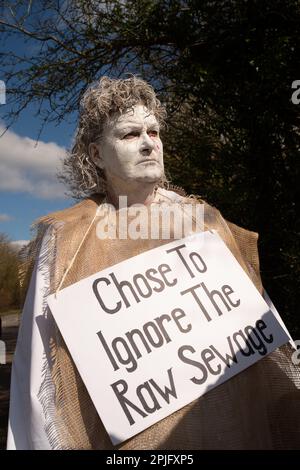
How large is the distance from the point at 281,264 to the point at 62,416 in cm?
212

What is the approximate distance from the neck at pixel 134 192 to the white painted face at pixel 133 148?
0.02 m

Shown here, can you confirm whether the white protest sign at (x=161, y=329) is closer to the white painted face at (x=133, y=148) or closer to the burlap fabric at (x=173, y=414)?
the burlap fabric at (x=173, y=414)

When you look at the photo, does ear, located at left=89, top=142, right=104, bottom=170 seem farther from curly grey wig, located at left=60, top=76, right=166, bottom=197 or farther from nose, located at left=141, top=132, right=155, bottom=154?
nose, located at left=141, top=132, right=155, bottom=154

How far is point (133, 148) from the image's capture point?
1741mm

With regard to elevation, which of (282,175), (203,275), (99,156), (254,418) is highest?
(282,175)

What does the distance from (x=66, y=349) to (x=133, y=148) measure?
0.81m

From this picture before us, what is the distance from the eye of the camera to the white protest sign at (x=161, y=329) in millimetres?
1430

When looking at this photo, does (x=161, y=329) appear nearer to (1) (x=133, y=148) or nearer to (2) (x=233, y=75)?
(1) (x=133, y=148)

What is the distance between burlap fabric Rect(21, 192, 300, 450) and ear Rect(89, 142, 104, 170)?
0.83 ft

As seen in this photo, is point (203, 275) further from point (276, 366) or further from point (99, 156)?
point (99, 156)

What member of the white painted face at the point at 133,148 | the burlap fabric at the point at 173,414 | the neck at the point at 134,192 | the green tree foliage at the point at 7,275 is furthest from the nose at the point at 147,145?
the green tree foliage at the point at 7,275

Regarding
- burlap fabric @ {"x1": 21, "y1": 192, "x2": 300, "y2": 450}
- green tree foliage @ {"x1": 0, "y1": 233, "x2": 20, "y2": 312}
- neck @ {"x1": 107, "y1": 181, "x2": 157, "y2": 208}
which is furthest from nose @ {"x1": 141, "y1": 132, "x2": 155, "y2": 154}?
green tree foliage @ {"x1": 0, "y1": 233, "x2": 20, "y2": 312}

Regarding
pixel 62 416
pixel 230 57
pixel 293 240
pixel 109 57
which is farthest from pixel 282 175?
pixel 62 416

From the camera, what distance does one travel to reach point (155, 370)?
1.47 meters
